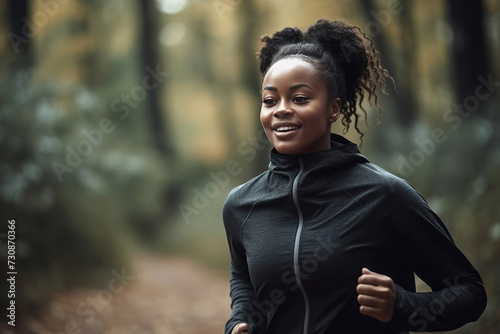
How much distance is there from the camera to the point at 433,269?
5.33 feet

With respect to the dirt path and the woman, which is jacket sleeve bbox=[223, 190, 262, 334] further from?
the dirt path

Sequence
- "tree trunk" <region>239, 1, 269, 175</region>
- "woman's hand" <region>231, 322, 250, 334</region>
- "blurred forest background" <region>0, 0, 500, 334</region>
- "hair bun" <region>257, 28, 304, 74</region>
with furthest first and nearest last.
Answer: "tree trunk" <region>239, 1, 269, 175</region> < "blurred forest background" <region>0, 0, 500, 334</region> < "hair bun" <region>257, 28, 304, 74</region> < "woman's hand" <region>231, 322, 250, 334</region>

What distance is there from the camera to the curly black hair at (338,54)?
1.83 metres

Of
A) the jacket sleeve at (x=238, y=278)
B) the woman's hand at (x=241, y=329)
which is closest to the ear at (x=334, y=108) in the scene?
the jacket sleeve at (x=238, y=278)

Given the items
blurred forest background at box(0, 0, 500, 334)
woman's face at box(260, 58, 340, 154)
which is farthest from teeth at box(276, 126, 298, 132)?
blurred forest background at box(0, 0, 500, 334)

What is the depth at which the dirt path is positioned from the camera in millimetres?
5602

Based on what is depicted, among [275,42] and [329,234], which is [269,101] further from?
[329,234]

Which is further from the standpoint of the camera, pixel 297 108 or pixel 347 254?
pixel 297 108

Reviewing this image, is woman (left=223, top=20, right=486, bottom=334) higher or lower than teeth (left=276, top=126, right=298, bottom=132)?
lower

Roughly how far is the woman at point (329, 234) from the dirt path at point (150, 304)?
4266mm

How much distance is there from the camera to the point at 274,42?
199 centimetres

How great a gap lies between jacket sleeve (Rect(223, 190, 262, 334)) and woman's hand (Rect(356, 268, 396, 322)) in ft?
1.40

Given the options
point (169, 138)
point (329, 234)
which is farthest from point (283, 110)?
point (169, 138)

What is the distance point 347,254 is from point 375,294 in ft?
0.48
